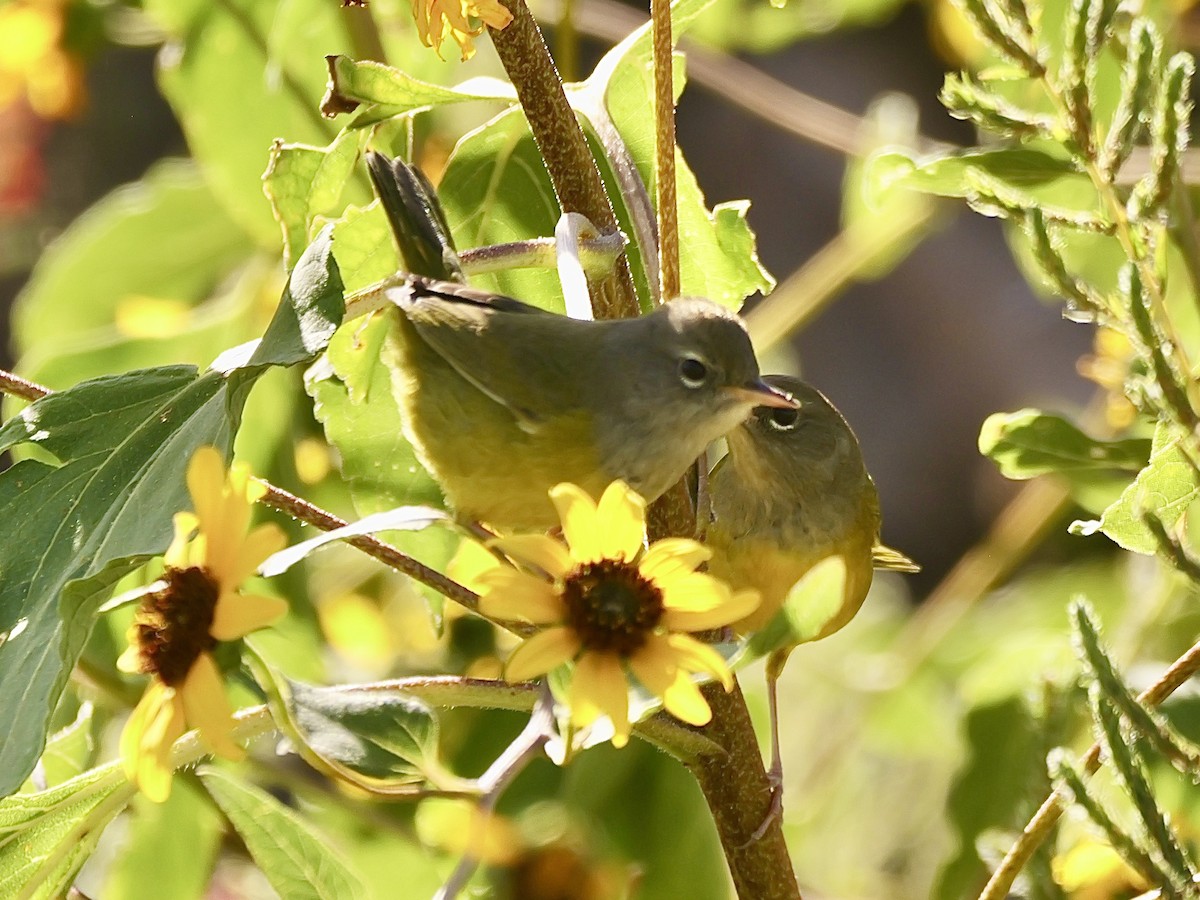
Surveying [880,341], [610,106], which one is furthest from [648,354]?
[880,341]

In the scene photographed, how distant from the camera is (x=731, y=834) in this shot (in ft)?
3.27

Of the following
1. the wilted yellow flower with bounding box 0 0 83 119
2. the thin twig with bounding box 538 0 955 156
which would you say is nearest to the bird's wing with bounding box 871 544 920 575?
the thin twig with bounding box 538 0 955 156

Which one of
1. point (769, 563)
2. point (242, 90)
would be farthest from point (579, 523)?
point (242, 90)

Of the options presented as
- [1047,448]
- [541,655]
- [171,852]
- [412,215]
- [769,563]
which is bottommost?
[171,852]

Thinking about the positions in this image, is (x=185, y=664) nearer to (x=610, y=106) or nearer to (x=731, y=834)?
(x=731, y=834)

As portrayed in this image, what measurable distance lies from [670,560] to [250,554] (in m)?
0.23

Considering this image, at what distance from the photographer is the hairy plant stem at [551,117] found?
0.96 meters

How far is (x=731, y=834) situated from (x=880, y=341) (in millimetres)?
3567

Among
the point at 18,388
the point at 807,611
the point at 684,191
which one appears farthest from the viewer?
the point at 684,191

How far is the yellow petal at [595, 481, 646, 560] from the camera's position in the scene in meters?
0.80

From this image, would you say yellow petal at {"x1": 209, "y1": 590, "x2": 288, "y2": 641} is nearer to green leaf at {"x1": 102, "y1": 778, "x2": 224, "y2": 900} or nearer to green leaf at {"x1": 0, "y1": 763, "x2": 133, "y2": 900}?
green leaf at {"x1": 0, "y1": 763, "x2": 133, "y2": 900}

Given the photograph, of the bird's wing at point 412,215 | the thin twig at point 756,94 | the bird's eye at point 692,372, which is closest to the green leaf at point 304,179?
the bird's wing at point 412,215

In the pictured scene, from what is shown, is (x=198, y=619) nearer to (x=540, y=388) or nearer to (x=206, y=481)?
(x=206, y=481)

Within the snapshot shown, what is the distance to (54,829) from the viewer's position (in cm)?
101
